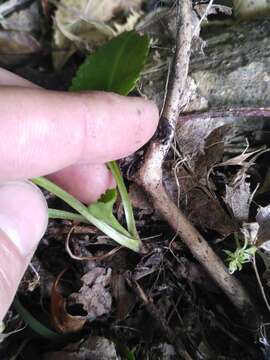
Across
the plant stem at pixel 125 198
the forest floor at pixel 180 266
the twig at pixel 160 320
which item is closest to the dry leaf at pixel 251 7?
the forest floor at pixel 180 266

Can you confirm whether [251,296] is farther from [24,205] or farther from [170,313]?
[24,205]

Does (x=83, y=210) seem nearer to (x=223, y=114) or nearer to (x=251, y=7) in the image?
(x=223, y=114)

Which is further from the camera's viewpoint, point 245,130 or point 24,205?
point 245,130

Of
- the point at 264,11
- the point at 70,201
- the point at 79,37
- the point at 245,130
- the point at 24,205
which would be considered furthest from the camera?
the point at 79,37

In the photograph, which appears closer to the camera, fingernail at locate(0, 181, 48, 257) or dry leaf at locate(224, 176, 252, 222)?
fingernail at locate(0, 181, 48, 257)

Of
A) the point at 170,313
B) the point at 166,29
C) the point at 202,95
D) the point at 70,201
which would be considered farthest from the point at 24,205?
the point at 166,29

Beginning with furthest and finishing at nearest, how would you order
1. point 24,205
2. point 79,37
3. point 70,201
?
1. point 79,37
2. point 70,201
3. point 24,205

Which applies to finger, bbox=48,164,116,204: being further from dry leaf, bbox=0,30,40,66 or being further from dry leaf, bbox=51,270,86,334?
dry leaf, bbox=0,30,40,66

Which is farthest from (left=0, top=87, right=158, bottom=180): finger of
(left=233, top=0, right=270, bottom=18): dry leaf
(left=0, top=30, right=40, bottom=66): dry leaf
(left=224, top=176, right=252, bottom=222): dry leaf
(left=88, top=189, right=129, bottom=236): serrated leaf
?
(left=0, top=30, right=40, bottom=66): dry leaf
